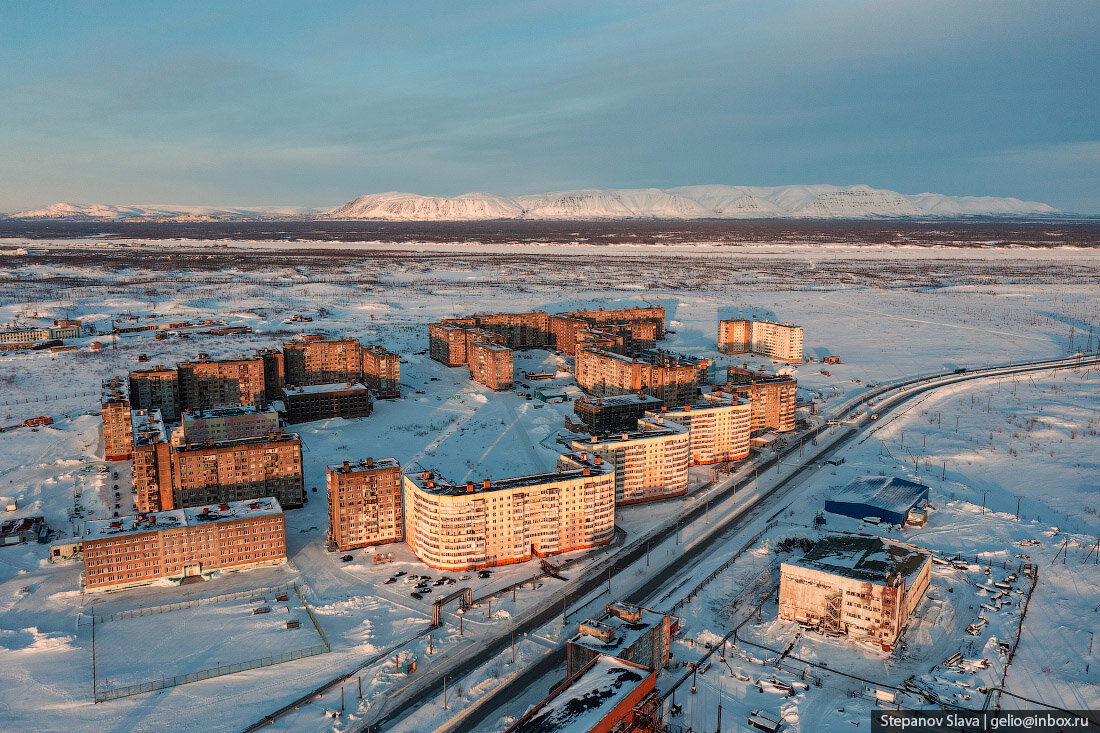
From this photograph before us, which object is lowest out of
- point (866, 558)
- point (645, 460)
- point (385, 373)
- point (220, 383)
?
point (866, 558)

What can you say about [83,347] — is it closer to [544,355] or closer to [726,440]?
[544,355]

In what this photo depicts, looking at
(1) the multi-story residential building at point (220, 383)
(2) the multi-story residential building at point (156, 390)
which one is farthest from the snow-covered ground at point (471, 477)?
(1) the multi-story residential building at point (220, 383)

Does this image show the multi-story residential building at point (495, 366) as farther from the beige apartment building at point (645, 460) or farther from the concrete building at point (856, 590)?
the concrete building at point (856, 590)

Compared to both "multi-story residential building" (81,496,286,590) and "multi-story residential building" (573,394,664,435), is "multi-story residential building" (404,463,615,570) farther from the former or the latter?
"multi-story residential building" (573,394,664,435)

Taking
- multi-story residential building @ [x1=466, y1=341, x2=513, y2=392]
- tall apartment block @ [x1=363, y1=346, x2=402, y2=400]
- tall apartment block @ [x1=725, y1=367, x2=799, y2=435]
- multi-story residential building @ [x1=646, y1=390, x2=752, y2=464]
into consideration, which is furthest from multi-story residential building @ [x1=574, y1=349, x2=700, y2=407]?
tall apartment block @ [x1=363, y1=346, x2=402, y2=400]

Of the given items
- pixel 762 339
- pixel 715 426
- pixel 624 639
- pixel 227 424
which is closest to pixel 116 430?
pixel 227 424

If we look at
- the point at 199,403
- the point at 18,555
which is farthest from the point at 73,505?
the point at 199,403

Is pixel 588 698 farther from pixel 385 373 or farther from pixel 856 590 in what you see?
pixel 385 373
